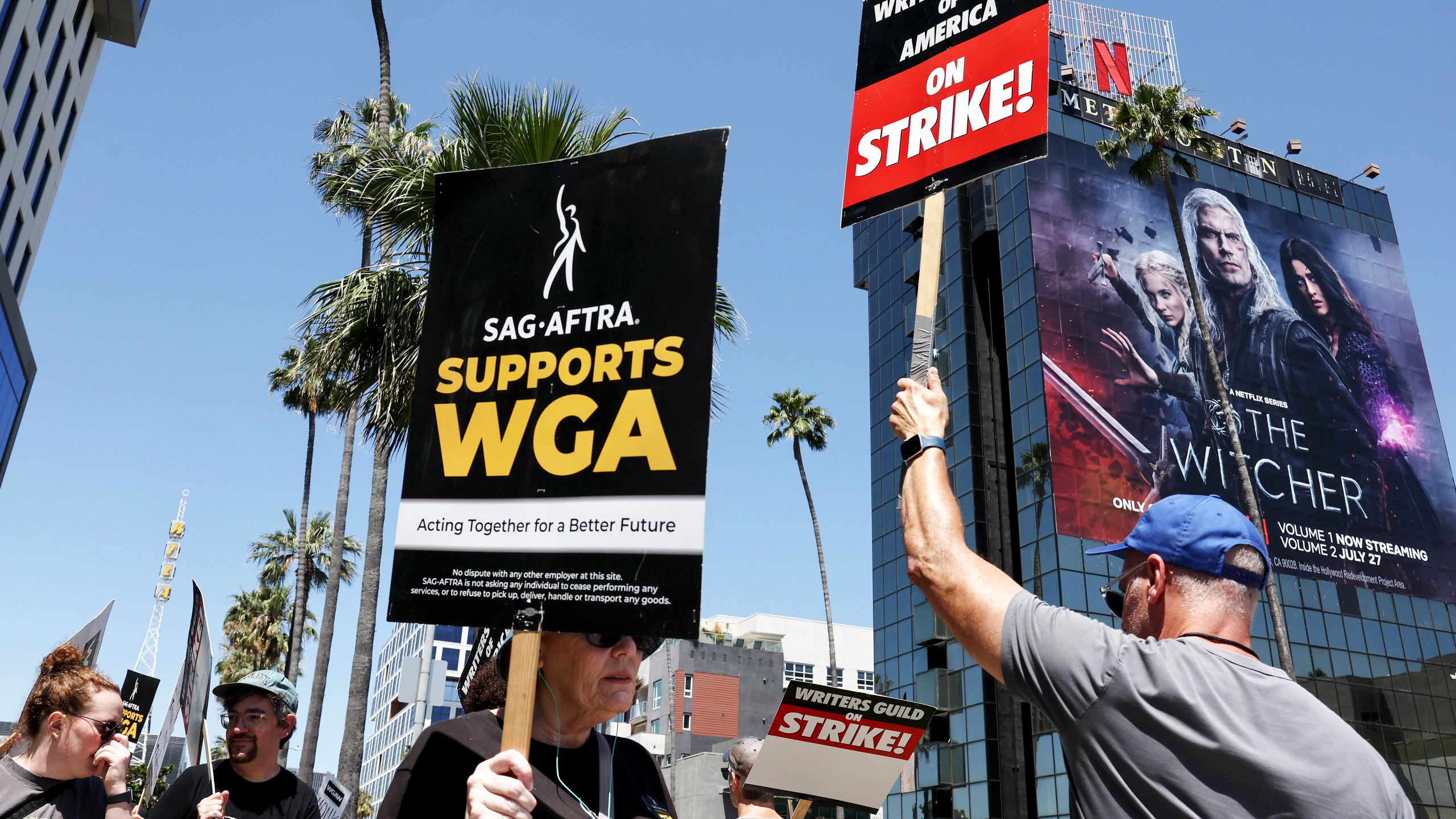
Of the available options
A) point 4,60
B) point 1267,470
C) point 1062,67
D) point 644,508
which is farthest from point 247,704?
point 1062,67

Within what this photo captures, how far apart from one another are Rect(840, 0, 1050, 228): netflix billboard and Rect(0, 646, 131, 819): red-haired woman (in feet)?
11.1

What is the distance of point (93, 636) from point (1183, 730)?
5157mm

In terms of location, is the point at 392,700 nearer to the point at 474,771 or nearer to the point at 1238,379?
the point at 1238,379

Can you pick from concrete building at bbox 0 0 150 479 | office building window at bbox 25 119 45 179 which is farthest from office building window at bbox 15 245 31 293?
office building window at bbox 25 119 45 179

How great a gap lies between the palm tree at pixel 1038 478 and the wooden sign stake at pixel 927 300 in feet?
121

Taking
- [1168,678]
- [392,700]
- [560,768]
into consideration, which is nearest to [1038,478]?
[560,768]

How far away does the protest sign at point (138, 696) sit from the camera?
783 cm

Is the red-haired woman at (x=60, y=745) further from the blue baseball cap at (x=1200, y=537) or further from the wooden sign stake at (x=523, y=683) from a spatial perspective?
the blue baseball cap at (x=1200, y=537)

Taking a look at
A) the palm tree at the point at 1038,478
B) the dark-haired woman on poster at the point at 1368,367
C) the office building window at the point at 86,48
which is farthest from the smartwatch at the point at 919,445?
the dark-haired woman on poster at the point at 1368,367

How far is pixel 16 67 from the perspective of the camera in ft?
92.9

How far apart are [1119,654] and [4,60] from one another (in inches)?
1287

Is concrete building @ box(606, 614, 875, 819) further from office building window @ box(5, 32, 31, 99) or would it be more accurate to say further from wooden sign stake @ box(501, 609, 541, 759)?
wooden sign stake @ box(501, 609, 541, 759)

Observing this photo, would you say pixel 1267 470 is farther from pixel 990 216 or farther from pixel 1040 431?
pixel 990 216

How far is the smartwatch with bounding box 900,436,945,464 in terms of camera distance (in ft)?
8.61
